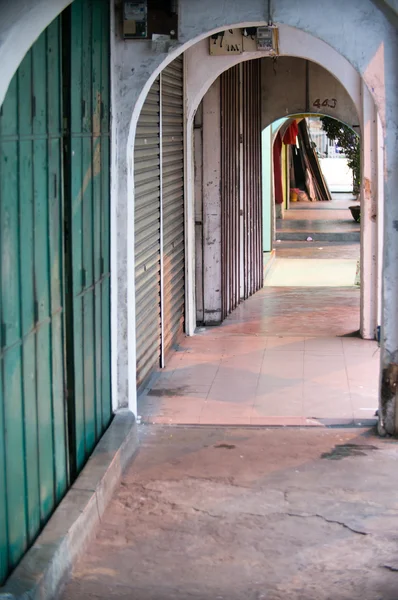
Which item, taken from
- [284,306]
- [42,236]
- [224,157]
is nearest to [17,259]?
[42,236]

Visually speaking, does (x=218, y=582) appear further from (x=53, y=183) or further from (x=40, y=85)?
(x=40, y=85)

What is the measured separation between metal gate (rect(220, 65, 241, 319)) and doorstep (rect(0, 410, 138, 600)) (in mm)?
4946

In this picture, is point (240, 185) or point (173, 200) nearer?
point (173, 200)

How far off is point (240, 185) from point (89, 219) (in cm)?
661

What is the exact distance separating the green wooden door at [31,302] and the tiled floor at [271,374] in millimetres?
2402

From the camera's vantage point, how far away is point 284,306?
12.7 m

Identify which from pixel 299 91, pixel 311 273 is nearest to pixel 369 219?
pixel 299 91

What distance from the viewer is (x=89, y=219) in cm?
634

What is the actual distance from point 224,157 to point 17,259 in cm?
705

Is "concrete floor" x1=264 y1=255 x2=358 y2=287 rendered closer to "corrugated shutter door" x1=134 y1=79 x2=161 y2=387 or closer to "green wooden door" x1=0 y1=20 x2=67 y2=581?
"corrugated shutter door" x1=134 y1=79 x2=161 y2=387

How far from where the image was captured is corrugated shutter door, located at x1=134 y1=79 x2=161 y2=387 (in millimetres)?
8281

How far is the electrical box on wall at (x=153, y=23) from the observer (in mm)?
6926

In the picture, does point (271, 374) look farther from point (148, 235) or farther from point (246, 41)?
point (246, 41)

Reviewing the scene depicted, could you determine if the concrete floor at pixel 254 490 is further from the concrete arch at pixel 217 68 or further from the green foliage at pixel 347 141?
the green foliage at pixel 347 141
